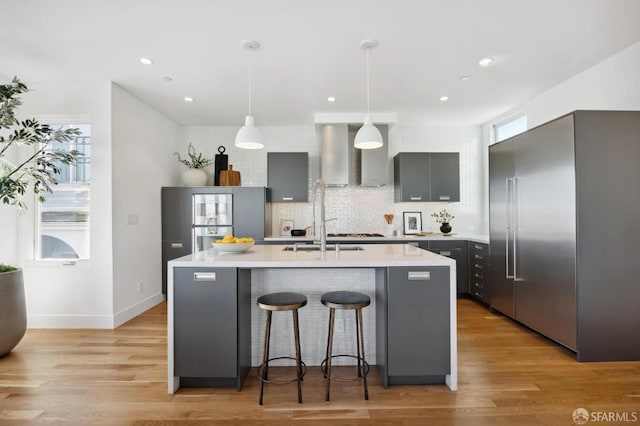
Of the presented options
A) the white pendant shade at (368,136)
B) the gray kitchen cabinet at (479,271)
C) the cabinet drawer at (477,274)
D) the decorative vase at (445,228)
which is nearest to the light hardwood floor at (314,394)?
the gray kitchen cabinet at (479,271)

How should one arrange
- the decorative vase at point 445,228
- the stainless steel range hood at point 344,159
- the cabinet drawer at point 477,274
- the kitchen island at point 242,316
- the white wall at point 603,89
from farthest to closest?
the decorative vase at point 445,228
the stainless steel range hood at point 344,159
the cabinet drawer at point 477,274
the white wall at point 603,89
the kitchen island at point 242,316

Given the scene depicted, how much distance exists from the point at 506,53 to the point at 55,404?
439cm

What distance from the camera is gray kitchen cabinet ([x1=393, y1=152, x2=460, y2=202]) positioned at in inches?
197

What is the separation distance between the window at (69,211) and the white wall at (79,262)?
0.09 meters

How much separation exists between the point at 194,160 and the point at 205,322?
3550 millimetres

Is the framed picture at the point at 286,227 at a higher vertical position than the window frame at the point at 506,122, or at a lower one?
lower

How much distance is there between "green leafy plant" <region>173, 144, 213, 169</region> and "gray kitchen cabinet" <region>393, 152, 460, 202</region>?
3.07 meters

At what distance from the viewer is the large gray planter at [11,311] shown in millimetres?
2807

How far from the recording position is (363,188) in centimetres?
535

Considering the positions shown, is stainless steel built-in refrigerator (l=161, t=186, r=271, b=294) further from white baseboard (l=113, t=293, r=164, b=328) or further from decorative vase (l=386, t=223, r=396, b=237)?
decorative vase (l=386, t=223, r=396, b=237)

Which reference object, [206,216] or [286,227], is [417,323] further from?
[206,216]

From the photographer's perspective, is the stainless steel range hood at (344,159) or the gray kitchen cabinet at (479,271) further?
the stainless steel range hood at (344,159)

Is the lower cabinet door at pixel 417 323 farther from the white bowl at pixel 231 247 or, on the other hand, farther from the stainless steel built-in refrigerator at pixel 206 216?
the stainless steel built-in refrigerator at pixel 206 216

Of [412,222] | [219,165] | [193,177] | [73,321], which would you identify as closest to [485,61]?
[412,222]
